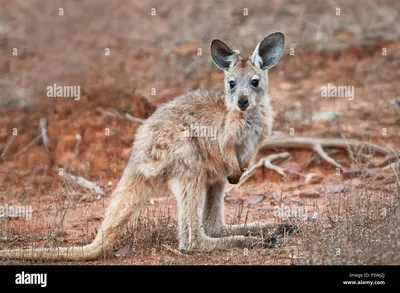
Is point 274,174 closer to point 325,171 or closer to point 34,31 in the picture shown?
point 325,171

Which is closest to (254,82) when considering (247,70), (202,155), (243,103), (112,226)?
(247,70)

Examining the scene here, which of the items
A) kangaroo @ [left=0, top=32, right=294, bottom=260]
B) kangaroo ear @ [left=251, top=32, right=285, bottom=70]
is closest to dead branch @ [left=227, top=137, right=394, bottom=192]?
kangaroo @ [left=0, top=32, right=294, bottom=260]

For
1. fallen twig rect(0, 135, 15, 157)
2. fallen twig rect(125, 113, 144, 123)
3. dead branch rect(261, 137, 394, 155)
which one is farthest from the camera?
fallen twig rect(125, 113, 144, 123)

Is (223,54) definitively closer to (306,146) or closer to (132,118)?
(306,146)

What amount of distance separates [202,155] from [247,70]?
0.90m

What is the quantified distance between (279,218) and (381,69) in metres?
5.56

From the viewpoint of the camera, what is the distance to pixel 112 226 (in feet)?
21.7

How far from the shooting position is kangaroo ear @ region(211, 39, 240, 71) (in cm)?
707

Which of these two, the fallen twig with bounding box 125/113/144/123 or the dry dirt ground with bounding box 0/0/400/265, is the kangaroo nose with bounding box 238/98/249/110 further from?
the fallen twig with bounding box 125/113/144/123

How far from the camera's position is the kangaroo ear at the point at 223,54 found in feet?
23.2

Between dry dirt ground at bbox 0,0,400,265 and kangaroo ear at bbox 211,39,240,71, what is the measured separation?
1.37 metres

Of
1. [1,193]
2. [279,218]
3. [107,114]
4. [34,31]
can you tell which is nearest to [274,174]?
[279,218]

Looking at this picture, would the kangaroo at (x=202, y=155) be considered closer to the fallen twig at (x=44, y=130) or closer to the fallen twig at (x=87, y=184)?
the fallen twig at (x=87, y=184)

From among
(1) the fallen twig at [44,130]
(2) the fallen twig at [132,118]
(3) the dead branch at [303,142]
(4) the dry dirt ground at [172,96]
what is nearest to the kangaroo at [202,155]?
(4) the dry dirt ground at [172,96]
